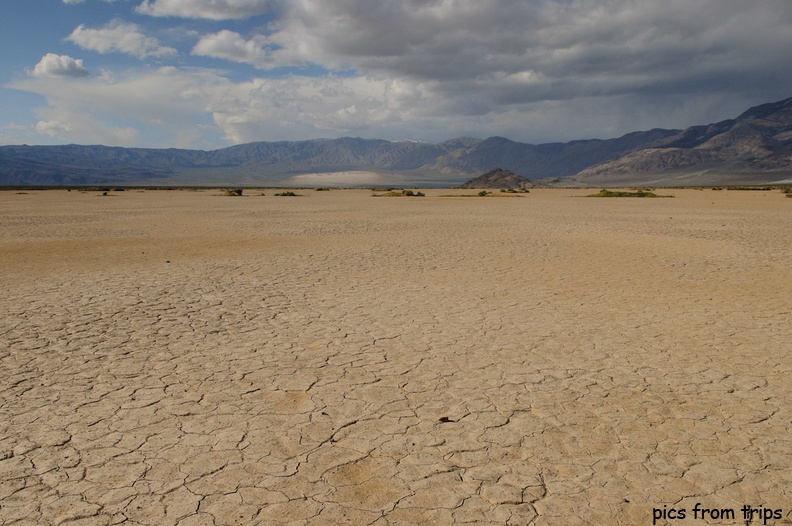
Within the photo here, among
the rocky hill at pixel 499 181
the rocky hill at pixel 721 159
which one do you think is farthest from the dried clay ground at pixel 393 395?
the rocky hill at pixel 721 159

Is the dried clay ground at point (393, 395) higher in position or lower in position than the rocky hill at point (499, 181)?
lower

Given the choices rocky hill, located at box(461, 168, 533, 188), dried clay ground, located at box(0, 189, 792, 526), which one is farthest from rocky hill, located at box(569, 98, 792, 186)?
dried clay ground, located at box(0, 189, 792, 526)

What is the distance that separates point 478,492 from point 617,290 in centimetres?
597

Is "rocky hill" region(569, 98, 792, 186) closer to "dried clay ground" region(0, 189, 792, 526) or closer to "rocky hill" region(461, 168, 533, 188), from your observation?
"rocky hill" region(461, 168, 533, 188)

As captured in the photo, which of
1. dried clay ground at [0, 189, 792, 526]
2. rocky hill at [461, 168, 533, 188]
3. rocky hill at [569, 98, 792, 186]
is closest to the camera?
dried clay ground at [0, 189, 792, 526]

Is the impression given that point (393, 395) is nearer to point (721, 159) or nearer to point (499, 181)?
point (499, 181)

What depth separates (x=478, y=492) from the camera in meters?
3.00

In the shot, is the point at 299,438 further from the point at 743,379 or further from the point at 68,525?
the point at 743,379

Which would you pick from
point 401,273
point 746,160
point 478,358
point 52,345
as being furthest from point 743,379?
point 746,160

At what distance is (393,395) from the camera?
14.2 ft

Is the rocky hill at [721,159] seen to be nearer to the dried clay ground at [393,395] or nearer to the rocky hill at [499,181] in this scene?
the rocky hill at [499,181]

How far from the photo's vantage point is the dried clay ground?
2.97 m

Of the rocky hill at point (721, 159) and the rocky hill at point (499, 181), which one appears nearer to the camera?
the rocky hill at point (499, 181)

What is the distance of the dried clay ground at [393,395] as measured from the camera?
117 inches
